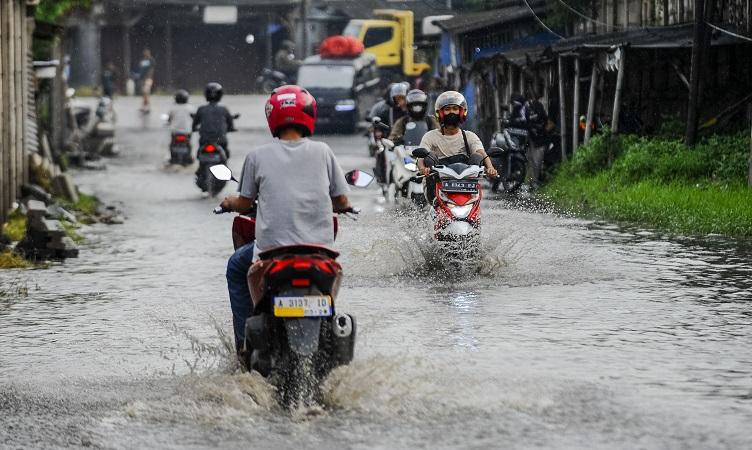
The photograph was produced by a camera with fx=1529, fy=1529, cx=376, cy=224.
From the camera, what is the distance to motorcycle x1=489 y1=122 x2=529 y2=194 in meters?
25.2

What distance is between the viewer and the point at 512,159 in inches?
997

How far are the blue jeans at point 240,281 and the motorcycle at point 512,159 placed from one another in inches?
674

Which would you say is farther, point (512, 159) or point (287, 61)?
point (287, 61)

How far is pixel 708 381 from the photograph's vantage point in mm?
8148

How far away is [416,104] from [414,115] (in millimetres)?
195

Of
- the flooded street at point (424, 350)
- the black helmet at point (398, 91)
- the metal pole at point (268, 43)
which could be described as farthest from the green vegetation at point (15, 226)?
the metal pole at point (268, 43)

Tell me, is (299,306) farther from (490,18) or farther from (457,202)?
(490,18)

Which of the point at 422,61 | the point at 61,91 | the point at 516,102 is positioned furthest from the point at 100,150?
the point at 422,61

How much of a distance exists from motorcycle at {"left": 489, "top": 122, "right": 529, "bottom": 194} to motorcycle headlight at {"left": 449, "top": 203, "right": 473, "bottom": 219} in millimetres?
11723

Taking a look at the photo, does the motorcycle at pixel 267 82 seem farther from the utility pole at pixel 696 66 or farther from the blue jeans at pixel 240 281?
the blue jeans at pixel 240 281

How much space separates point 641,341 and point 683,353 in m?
0.50

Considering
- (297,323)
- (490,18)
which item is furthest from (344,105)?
(297,323)

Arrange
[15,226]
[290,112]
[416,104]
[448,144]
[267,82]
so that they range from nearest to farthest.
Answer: [290,112]
[448,144]
[15,226]
[416,104]
[267,82]

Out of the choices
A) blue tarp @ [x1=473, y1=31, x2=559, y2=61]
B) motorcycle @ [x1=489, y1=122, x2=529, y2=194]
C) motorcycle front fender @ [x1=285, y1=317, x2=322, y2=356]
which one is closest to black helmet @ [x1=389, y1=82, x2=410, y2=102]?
motorcycle @ [x1=489, y1=122, x2=529, y2=194]
